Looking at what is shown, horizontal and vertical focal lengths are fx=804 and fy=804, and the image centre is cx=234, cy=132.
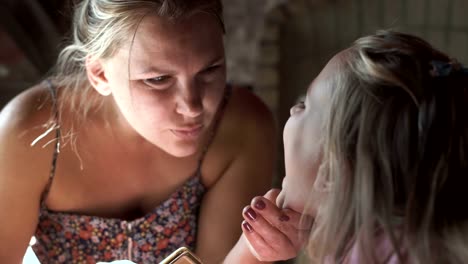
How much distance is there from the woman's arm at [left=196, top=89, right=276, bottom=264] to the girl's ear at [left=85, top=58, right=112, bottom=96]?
7.9 inches

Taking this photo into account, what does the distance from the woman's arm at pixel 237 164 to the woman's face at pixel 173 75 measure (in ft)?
0.51

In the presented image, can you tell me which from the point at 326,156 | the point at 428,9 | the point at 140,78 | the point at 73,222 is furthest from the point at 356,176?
the point at 428,9

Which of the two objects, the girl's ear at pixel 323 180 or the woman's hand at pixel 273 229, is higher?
the girl's ear at pixel 323 180

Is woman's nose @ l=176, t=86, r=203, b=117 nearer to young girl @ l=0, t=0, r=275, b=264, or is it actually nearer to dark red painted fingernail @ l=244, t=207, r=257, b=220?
young girl @ l=0, t=0, r=275, b=264

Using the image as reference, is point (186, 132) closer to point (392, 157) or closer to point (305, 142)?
point (305, 142)

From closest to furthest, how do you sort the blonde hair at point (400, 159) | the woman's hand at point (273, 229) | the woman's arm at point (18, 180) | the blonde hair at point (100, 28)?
the blonde hair at point (400, 159), the woman's hand at point (273, 229), the blonde hair at point (100, 28), the woman's arm at point (18, 180)

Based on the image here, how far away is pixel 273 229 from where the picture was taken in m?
0.89

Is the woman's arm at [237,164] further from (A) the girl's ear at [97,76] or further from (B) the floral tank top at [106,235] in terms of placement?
(A) the girl's ear at [97,76]

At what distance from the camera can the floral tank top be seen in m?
1.17

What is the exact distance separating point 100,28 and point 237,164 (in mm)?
303

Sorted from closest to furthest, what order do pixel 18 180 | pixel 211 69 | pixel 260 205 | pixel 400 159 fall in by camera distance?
pixel 400 159, pixel 260 205, pixel 211 69, pixel 18 180

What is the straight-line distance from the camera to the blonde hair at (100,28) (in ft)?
3.21

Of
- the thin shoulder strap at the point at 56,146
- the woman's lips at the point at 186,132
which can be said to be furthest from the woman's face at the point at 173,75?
the thin shoulder strap at the point at 56,146

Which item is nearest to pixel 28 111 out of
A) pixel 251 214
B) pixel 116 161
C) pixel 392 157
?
pixel 116 161
